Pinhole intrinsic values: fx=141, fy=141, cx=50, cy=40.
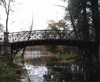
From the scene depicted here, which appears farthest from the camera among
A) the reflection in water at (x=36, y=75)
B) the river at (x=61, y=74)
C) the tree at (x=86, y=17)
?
the tree at (x=86, y=17)

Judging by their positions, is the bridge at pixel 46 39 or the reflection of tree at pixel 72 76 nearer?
the reflection of tree at pixel 72 76

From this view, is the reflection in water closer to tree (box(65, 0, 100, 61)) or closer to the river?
the river

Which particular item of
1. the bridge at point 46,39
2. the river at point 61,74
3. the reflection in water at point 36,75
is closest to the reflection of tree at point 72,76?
the river at point 61,74

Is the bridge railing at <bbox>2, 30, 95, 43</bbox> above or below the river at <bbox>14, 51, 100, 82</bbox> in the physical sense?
above

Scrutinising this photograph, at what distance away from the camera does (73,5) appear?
1748 centimetres

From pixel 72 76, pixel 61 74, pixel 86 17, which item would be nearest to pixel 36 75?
pixel 61 74

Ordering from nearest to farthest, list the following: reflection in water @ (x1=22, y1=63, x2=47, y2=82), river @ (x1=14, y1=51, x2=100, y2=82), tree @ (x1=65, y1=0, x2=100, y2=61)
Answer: reflection in water @ (x1=22, y1=63, x2=47, y2=82) < river @ (x1=14, y1=51, x2=100, y2=82) < tree @ (x1=65, y1=0, x2=100, y2=61)

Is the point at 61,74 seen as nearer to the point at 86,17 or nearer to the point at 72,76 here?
the point at 72,76

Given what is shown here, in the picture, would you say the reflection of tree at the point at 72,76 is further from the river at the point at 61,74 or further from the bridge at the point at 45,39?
the bridge at the point at 45,39

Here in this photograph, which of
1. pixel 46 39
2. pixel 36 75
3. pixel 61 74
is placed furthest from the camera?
pixel 46 39

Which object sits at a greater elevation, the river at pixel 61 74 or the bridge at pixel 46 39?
the bridge at pixel 46 39

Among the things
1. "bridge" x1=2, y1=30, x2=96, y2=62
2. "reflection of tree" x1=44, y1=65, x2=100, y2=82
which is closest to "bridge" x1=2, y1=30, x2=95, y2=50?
"bridge" x1=2, y1=30, x2=96, y2=62

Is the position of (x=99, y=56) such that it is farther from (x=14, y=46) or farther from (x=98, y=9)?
(x=14, y=46)

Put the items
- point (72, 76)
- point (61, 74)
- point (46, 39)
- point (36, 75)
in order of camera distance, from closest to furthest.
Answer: point (72, 76)
point (36, 75)
point (61, 74)
point (46, 39)
